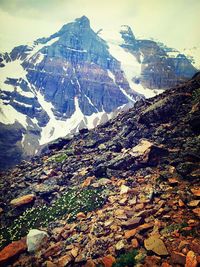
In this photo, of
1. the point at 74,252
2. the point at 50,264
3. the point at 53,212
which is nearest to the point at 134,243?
the point at 74,252

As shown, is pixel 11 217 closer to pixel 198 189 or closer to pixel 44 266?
pixel 44 266

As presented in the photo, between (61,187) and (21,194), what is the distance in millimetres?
3517

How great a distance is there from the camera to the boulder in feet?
66.2

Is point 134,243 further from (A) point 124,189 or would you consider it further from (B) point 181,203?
(A) point 124,189

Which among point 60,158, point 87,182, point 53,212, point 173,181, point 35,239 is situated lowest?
point 35,239

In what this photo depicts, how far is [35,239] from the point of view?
811 inches

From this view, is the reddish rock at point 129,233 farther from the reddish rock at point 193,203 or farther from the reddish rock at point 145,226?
the reddish rock at point 193,203

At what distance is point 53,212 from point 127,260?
30.4 ft

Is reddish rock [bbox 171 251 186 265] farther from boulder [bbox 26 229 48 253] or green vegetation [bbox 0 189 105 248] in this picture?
boulder [bbox 26 229 48 253]

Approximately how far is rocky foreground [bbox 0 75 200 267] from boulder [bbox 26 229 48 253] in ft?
0.20

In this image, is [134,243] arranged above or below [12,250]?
above

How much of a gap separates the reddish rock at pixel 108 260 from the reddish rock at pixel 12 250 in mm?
5847

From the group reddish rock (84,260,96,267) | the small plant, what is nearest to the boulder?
reddish rock (84,260,96,267)

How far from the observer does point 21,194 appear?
2831 cm
